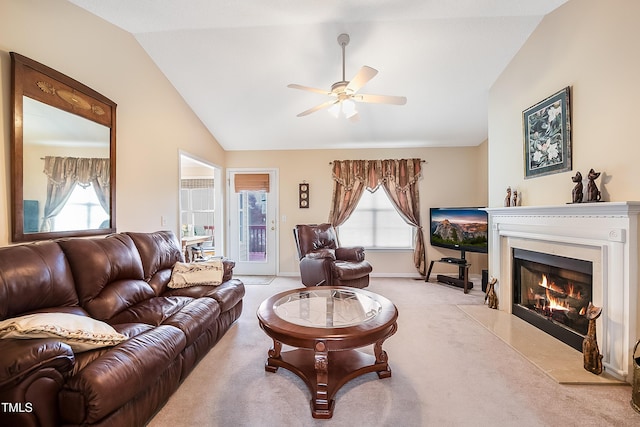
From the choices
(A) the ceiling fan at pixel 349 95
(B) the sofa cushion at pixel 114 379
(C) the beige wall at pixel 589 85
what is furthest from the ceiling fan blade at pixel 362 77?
(B) the sofa cushion at pixel 114 379

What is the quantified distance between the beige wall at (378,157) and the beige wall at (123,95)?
1.56m

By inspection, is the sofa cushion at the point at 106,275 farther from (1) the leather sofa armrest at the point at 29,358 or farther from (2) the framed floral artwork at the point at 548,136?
(2) the framed floral artwork at the point at 548,136

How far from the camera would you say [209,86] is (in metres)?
3.59

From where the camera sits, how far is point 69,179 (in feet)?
7.41

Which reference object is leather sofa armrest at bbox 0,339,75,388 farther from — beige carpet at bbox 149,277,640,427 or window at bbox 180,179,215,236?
window at bbox 180,179,215,236

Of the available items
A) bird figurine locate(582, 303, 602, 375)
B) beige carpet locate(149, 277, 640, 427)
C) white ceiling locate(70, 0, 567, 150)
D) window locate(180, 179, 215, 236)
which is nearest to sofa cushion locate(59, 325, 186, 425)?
beige carpet locate(149, 277, 640, 427)

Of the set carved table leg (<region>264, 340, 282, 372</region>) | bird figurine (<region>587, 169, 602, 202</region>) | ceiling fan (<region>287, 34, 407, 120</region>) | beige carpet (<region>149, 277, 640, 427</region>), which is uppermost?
ceiling fan (<region>287, 34, 407, 120</region>)

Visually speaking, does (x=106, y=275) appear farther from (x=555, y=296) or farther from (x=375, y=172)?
(x=375, y=172)

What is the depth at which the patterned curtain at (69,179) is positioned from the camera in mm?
2107

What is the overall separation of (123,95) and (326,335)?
3.12 m

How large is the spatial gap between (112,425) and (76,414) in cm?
17

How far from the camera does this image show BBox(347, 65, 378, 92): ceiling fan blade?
6.82ft

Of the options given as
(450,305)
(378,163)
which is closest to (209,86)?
(378,163)

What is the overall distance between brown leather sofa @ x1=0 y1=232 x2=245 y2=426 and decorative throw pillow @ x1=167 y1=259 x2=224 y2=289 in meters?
0.08
